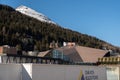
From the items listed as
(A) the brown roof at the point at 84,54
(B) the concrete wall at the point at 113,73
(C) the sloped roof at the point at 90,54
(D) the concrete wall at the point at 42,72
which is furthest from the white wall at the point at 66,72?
(C) the sloped roof at the point at 90,54

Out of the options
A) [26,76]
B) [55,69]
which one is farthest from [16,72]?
[55,69]

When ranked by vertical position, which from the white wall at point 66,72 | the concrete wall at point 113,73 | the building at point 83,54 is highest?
the building at point 83,54

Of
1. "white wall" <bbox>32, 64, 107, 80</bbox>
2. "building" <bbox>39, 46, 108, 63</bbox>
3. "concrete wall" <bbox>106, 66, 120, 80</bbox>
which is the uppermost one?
"building" <bbox>39, 46, 108, 63</bbox>

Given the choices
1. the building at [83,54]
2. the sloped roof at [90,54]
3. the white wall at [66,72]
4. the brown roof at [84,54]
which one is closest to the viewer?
the white wall at [66,72]

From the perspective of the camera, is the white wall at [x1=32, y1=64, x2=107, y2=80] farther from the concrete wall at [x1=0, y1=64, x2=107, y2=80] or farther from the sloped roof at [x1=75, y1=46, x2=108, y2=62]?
the sloped roof at [x1=75, y1=46, x2=108, y2=62]

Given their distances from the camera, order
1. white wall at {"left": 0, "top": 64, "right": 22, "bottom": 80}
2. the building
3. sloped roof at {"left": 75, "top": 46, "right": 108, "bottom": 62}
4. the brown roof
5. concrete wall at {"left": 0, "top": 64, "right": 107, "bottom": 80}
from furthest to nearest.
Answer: sloped roof at {"left": 75, "top": 46, "right": 108, "bottom": 62}
the brown roof
the building
concrete wall at {"left": 0, "top": 64, "right": 107, "bottom": 80}
white wall at {"left": 0, "top": 64, "right": 22, "bottom": 80}

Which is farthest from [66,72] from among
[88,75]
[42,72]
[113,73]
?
[113,73]

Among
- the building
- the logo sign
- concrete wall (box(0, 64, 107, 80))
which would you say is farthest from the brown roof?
concrete wall (box(0, 64, 107, 80))

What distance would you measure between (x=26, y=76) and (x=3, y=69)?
257 centimetres

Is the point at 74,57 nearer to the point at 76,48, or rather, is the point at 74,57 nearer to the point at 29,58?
the point at 76,48

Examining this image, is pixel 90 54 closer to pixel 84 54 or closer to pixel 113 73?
pixel 84 54

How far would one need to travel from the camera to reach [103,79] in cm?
3816

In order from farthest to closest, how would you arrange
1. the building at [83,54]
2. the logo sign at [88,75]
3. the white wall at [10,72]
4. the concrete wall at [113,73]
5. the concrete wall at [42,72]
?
1. the building at [83,54]
2. the concrete wall at [113,73]
3. the logo sign at [88,75]
4. the concrete wall at [42,72]
5. the white wall at [10,72]

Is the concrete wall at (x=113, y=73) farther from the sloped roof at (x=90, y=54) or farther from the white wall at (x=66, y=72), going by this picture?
the sloped roof at (x=90, y=54)
